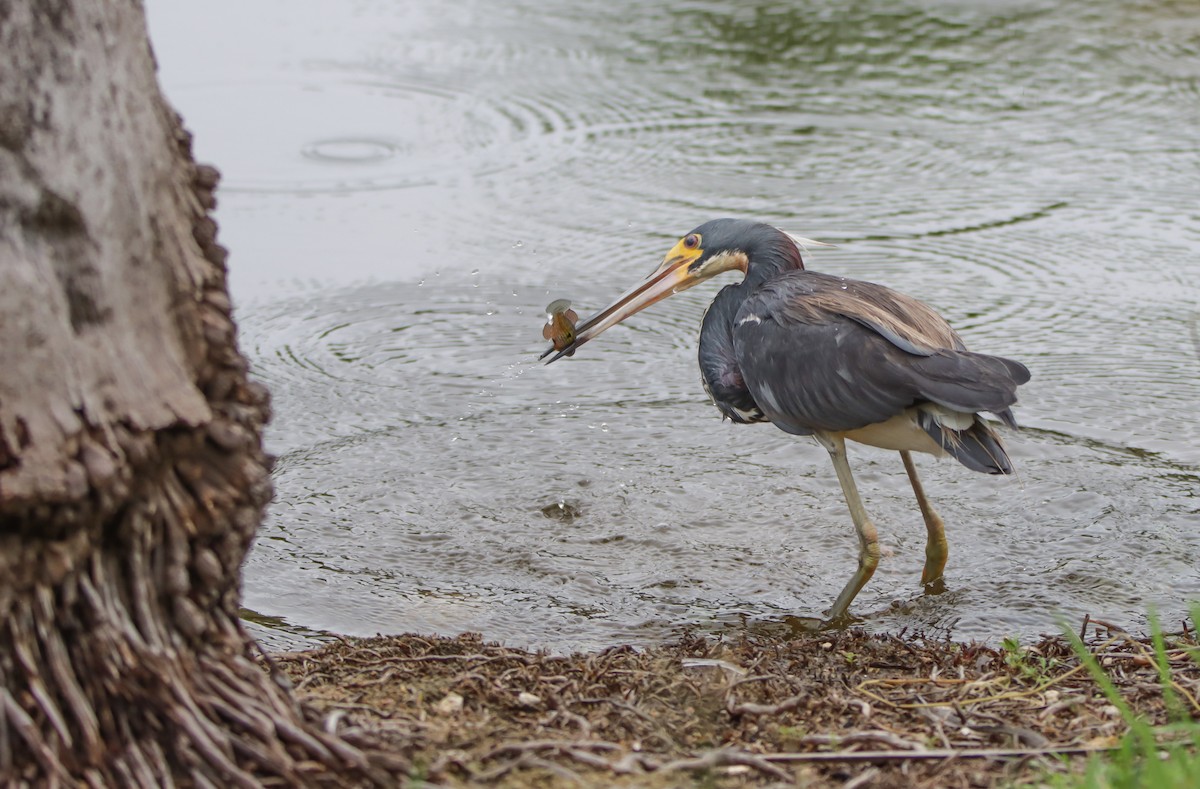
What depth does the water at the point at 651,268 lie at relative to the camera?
5.65 m

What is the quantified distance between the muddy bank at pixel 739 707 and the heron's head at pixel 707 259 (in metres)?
1.67

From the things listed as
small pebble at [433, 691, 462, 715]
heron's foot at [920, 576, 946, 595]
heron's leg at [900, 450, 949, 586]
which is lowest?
heron's foot at [920, 576, 946, 595]

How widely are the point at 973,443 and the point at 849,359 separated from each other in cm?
54

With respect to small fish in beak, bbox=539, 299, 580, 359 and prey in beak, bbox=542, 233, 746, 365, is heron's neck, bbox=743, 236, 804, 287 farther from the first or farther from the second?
small fish in beak, bbox=539, 299, 580, 359

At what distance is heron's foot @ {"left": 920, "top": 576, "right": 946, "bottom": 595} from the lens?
18.3 ft

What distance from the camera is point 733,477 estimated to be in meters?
6.41

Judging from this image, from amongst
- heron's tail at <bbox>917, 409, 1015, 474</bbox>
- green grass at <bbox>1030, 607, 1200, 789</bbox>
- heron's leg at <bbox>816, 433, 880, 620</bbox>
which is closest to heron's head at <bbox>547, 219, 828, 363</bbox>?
heron's leg at <bbox>816, 433, 880, 620</bbox>

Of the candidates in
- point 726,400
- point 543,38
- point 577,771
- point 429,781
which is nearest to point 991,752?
point 577,771

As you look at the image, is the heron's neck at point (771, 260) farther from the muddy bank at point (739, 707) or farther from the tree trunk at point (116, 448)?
the tree trunk at point (116, 448)

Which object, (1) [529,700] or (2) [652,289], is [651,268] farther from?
(1) [529,700]

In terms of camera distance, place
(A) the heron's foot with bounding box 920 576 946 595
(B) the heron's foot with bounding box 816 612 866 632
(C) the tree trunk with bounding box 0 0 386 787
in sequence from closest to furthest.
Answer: (C) the tree trunk with bounding box 0 0 386 787 → (B) the heron's foot with bounding box 816 612 866 632 → (A) the heron's foot with bounding box 920 576 946 595

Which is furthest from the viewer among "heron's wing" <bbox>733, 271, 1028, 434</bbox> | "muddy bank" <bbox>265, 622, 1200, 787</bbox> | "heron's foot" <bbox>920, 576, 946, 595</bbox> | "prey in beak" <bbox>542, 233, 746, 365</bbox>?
"prey in beak" <bbox>542, 233, 746, 365</bbox>

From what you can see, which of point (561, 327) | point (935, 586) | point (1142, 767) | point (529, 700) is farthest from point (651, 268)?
point (1142, 767)

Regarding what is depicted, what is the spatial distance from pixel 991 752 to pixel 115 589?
78.9 inches
